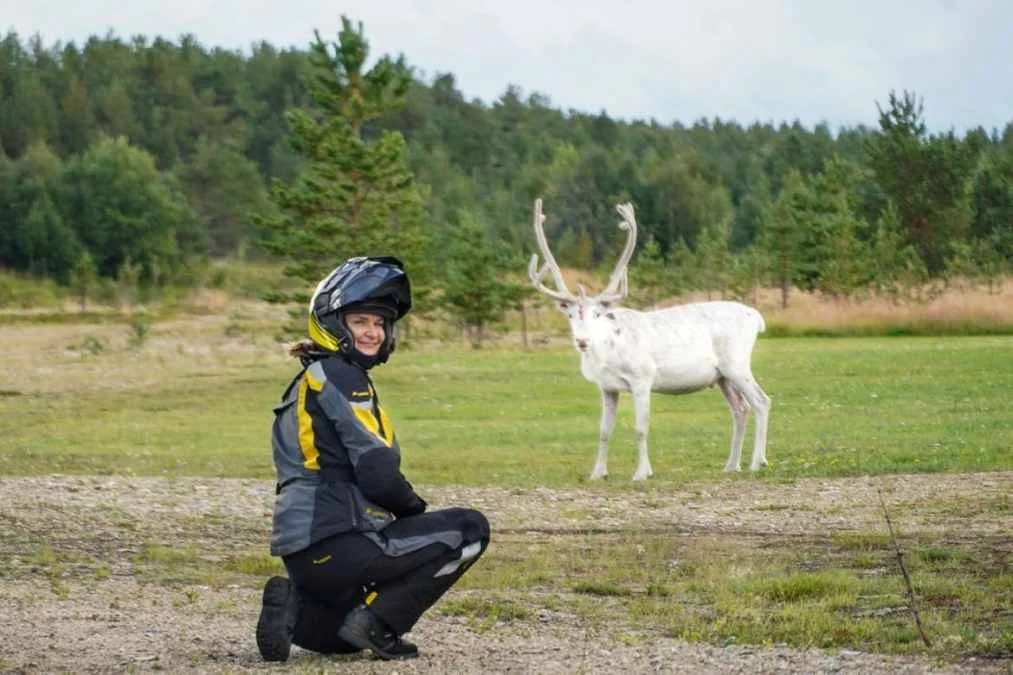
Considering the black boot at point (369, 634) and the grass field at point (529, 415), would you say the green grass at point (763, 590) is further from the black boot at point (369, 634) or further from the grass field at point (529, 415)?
the grass field at point (529, 415)

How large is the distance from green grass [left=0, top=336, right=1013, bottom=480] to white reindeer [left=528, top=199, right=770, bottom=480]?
584 millimetres

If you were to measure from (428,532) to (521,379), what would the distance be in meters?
26.5

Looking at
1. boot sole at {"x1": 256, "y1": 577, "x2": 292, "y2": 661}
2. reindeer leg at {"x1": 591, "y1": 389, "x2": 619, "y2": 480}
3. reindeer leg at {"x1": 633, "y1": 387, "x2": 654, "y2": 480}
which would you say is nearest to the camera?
boot sole at {"x1": 256, "y1": 577, "x2": 292, "y2": 661}

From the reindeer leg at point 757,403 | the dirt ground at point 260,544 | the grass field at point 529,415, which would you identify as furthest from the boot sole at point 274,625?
the reindeer leg at point 757,403

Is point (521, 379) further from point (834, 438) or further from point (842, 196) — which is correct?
point (842, 196)

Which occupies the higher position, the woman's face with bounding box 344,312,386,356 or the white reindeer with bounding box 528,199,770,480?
the woman's face with bounding box 344,312,386,356

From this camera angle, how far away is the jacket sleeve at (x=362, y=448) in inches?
353

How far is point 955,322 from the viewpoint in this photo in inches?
1918

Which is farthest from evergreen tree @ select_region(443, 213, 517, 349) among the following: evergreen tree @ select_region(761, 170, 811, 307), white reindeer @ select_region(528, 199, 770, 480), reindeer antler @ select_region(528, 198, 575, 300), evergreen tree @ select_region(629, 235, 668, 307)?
white reindeer @ select_region(528, 199, 770, 480)

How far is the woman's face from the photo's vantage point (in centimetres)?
941

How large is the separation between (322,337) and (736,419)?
40.8 feet

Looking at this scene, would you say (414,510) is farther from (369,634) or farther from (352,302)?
(352,302)

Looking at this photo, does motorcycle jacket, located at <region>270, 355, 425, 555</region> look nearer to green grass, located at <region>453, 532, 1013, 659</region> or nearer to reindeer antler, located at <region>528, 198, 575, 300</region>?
green grass, located at <region>453, 532, 1013, 659</region>

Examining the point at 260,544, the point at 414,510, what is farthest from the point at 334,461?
the point at 260,544
